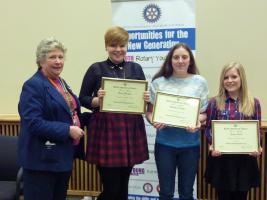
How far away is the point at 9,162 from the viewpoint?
3361mm

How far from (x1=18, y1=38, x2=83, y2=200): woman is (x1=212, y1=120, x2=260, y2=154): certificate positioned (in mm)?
1072

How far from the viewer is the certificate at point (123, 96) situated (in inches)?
107

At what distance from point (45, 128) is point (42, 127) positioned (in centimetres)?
2

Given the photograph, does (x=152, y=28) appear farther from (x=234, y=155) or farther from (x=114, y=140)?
(x=234, y=155)

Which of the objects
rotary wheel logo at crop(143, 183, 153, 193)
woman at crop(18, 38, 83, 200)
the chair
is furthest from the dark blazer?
rotary wheel logo at crop(143, 183, 153, 193)

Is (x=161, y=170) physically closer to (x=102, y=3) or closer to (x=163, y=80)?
(x=163, y=80)

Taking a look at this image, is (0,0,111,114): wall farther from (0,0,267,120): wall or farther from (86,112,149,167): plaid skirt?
(86,112,149,167): plaid skirt

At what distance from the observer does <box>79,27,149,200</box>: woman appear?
2701mm

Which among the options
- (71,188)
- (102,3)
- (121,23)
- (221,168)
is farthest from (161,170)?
(102,3)

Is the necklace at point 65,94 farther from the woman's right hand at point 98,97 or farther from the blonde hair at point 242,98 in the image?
the blonde hair at point 242,98

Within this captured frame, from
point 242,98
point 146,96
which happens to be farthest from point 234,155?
point 146,96

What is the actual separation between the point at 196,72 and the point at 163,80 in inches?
11.3

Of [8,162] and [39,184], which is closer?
[39,184]

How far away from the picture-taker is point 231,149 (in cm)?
271
